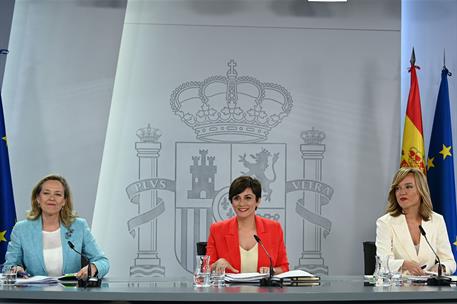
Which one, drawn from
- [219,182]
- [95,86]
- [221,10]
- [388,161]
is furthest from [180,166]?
[388,161]

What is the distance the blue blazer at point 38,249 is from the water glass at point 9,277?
0.68 m

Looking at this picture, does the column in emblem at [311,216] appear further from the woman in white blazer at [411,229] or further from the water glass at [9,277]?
Result: the water glass at [9,277]

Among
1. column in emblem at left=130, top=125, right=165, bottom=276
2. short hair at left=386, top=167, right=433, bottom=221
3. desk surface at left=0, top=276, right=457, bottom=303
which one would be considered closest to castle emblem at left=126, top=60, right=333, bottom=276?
column in emblem at left=130, top=125, right=165, bottom=276

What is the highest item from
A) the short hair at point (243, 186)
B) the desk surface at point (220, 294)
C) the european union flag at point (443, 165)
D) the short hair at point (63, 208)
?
the european union flag at point (443, 165)

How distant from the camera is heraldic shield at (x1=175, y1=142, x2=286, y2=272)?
232 inches

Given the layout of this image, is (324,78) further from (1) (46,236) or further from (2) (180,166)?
(1) (46,236)

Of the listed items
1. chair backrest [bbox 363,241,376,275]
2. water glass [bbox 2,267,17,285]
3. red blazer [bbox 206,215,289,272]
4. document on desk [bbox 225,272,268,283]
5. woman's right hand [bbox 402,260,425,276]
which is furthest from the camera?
chair backrest [bbox 363,241,376,275]

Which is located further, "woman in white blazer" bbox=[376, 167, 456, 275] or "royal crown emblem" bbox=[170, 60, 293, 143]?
"royal crown emblem" bbox=[170, 60, 293, 143]

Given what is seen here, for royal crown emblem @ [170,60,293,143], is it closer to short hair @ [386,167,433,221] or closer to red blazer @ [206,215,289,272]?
red blazer @ [206,215,289,272]

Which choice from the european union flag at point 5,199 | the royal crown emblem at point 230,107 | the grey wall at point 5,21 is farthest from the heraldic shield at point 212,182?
the grey wall at point 5,21

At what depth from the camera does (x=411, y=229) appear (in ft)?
14.5

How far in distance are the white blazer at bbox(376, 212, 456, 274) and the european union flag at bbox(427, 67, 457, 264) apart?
1.29 m

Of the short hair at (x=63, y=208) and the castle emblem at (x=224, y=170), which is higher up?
the castle emblem at (x=224, y=170)

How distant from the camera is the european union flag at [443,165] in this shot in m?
5.65
